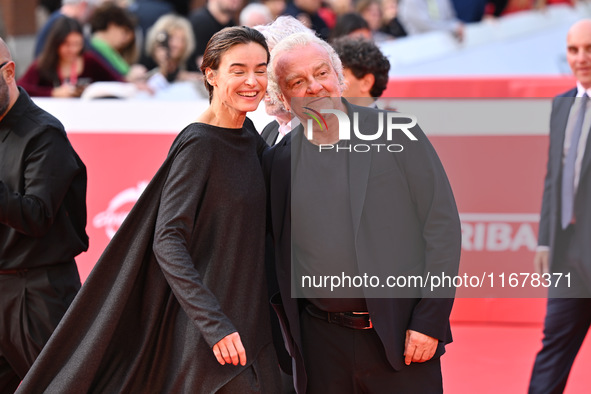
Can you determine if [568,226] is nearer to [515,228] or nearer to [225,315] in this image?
[515,228]

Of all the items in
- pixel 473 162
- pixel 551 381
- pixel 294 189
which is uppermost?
pixel 294 189

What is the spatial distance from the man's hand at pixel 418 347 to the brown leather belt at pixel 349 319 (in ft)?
0.48

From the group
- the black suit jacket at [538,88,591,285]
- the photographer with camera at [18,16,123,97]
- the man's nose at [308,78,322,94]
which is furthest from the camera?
the photographer with camera at [18,16,123,97]

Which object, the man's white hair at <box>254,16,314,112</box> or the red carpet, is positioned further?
the red carpet

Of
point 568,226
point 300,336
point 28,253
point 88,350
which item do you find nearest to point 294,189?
point 300,336

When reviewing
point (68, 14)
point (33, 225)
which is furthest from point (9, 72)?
point (68, 14)

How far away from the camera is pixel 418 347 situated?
299 cm

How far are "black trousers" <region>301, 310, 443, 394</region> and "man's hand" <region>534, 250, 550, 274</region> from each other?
1232mm

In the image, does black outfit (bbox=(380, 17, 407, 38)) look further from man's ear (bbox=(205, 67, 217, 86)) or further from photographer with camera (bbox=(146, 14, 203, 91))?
man's ear (bbox=(205, 67, 217, 86))

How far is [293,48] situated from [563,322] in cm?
194

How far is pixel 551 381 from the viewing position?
4152mm

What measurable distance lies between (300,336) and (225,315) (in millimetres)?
363

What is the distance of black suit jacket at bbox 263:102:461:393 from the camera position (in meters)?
3.00

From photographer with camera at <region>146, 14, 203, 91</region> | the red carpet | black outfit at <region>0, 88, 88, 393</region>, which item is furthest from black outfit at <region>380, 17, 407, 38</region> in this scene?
black outfit at <region>0, 88, 88, 393</region>
